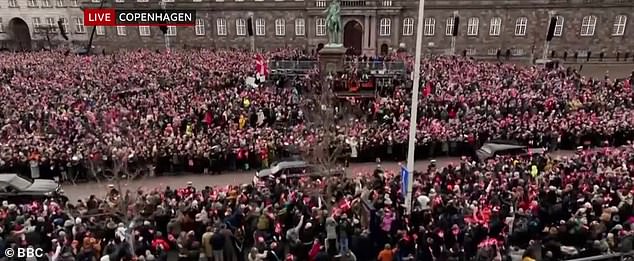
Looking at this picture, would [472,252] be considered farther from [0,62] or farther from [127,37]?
[127,37]

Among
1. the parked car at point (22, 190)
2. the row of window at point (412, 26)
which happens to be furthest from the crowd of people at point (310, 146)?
the row of window at point (412, 26)

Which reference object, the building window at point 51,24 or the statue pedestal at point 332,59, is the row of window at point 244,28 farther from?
the statue pedestal at point 332,59

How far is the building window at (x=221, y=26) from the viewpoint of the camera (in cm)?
6331

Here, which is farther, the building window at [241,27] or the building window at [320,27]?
the building window at [241,27]

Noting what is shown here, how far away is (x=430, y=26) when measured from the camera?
59.4 metres

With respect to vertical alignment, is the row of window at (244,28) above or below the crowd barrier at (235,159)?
above

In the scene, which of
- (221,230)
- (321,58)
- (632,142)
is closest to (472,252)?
(221,230)

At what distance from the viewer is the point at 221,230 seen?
13.7 m

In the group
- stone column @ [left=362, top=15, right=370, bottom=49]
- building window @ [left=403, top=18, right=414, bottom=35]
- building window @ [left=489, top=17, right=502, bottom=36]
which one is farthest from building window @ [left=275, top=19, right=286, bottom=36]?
building window @ [left=489, top=17, right=502, bottom=36]

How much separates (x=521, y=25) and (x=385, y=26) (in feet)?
47.5

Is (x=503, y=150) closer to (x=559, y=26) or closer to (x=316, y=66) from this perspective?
(x=316, y=66)

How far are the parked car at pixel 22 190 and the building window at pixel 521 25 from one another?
50971 millimetres

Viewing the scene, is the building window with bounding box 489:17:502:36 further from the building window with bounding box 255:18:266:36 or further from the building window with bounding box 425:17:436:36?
the building window with bounding box 255:18:266:36

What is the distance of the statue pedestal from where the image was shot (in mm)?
34438
